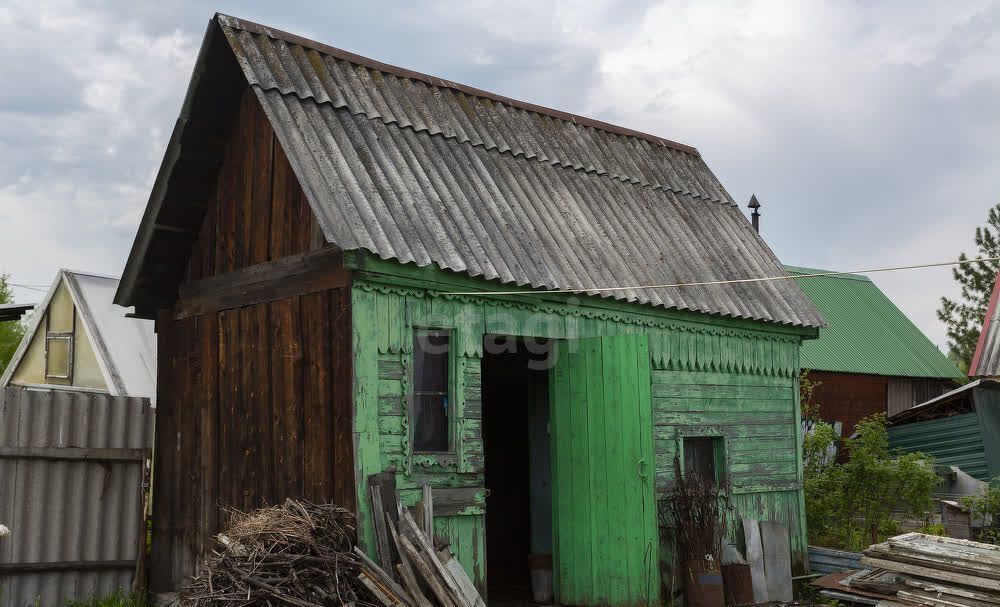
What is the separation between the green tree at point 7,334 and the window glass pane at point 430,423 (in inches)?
1035

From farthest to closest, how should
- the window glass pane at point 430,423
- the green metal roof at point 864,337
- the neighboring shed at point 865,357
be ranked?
the green metal roof at point 864,337, the neighboring shed at point 865,357, the window glass pane at point 430,423

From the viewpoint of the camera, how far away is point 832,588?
36.6ft

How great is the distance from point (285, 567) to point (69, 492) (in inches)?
142

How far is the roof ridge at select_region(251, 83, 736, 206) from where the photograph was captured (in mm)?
9680

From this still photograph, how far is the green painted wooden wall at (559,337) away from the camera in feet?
27.2

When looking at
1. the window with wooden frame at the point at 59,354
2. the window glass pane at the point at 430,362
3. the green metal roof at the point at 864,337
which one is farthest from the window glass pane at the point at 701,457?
the green metal roof at the point at 864,337

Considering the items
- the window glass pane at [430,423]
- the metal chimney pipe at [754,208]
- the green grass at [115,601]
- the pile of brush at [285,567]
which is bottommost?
the green grass at [115,601]

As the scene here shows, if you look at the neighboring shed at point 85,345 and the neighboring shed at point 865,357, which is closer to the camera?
the neighboring shed at point 85,345

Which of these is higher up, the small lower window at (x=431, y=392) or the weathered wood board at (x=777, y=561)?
the small lower window at (x=431, y=392)

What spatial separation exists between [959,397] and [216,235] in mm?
17660

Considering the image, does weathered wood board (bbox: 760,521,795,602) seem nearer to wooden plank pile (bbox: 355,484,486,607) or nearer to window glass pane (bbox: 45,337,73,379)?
wooden plank pile (bbox: 355,484,486,607)

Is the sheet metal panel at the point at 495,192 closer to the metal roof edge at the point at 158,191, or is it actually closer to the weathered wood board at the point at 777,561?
the metal roof edge at the point at 158,191

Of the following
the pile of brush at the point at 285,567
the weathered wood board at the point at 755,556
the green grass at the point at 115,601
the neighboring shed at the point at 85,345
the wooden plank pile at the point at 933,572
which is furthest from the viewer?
the neighboring shed at the point at 85,345

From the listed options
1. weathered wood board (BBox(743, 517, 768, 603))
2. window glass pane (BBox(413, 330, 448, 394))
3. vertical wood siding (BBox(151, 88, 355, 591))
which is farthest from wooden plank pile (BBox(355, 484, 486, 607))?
weathered wood board (BBox(743, 517, 768, 603))
